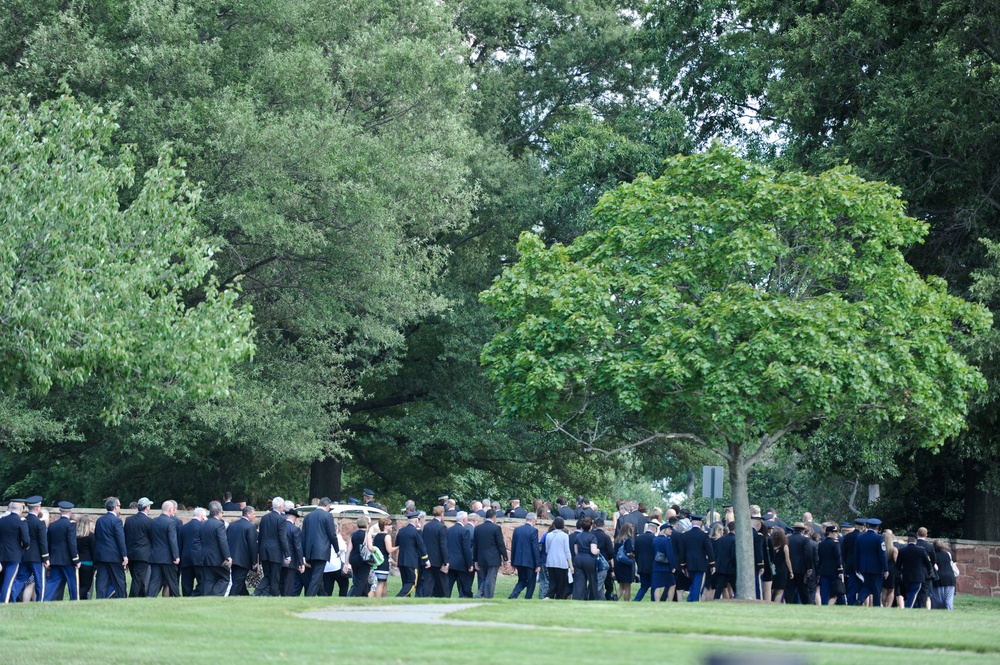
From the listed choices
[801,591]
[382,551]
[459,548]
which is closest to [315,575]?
[382,551]

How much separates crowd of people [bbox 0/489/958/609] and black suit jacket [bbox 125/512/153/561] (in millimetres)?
22

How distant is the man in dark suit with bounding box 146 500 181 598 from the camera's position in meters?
20.4

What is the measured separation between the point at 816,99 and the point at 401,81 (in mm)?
10041

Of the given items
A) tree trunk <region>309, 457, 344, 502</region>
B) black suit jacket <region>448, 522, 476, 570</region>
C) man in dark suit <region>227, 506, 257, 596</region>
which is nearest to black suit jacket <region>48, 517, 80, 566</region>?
man in dark suit <region>227, 506, 257, 596</region>

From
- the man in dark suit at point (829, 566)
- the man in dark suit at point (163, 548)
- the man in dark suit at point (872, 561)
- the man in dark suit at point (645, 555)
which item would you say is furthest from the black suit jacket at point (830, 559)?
the man in dark suit at point (163, 548)

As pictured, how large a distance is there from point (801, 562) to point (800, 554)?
148 millimetres

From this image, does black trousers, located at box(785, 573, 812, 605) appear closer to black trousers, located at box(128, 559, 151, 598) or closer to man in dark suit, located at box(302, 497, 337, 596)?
man in dark suit, located at box(302, 497, 337, 596)

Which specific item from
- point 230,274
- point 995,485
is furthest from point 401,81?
point 995,485

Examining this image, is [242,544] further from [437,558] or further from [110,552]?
[437,558]

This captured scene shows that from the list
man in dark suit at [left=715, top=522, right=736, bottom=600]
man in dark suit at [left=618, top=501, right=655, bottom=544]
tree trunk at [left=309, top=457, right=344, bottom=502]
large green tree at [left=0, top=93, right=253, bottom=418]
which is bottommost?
man in dark suit at [left=715, top=522, right=736, bottom=600]

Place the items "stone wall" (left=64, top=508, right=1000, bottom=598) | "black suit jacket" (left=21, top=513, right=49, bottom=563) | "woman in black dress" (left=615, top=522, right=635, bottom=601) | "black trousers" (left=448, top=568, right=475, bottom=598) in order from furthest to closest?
"stone wall" (left=64, top=508, right=1000, bottom=598) < "woman in black dress" (left=615, top=522, right=635, bottom=601) < "black trousers" (left=448, top=568, right=475, bottom=598) < "black suit jacket" (left=21, top=513, right=49, bottom=563)

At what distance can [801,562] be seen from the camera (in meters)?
22.3

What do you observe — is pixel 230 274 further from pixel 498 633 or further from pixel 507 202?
pixel 498 633

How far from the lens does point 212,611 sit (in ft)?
54.0
